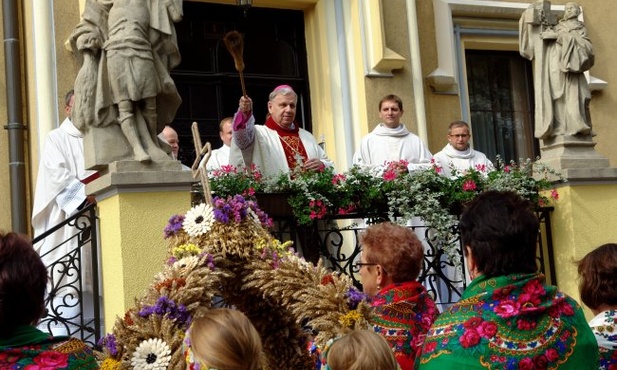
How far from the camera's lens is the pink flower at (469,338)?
3654mm

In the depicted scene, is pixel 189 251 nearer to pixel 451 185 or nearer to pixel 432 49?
pixel 451 185

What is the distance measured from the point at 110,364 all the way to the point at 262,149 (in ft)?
16.5

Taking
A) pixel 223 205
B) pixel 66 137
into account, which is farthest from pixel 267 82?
pixel 223 205

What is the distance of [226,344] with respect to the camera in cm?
336

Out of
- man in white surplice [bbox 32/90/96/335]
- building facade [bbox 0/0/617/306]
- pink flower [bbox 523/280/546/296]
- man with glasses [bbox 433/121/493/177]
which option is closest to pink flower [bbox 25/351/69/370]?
pink flower [bbox 523/280/546/296]

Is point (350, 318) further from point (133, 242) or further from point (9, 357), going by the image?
point (133, 242)

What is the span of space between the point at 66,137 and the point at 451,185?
3375mm

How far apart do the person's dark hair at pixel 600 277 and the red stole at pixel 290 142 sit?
202 inches

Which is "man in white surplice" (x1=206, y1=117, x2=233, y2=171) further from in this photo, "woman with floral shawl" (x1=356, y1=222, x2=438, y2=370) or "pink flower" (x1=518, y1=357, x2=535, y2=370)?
"pink flower" (x1=518, y1=357, x2=535, y2=370)

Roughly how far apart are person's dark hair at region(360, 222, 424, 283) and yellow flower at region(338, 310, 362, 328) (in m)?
0.28

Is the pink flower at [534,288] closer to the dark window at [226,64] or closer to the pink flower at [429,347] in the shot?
the pink flower at [429,347]

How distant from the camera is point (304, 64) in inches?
508

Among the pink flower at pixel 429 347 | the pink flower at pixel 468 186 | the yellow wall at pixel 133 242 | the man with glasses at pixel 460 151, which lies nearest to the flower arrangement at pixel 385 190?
the pink flower at pixel 468 186

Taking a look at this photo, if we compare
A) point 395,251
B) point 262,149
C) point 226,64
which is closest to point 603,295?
point 395,251
